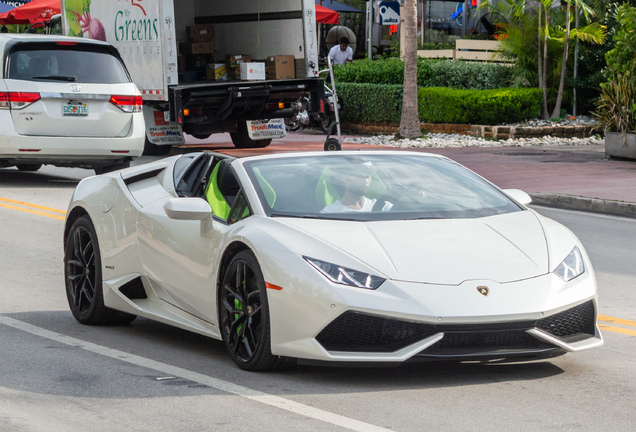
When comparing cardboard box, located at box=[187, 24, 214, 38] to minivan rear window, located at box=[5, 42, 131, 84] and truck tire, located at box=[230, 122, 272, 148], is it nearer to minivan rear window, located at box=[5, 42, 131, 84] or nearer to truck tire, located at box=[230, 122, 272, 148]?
truck tire, located at box=[230, 122, 272, 148]

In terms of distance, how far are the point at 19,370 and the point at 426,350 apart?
226 cm

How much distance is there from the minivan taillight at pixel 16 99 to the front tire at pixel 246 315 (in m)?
9.31

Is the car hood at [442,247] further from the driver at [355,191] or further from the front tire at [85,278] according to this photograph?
the front tire at [85,278]

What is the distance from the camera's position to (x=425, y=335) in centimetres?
530

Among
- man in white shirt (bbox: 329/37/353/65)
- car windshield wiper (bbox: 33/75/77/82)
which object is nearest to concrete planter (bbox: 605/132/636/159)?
car windshield wiper (bbox: 33/75/77/82)

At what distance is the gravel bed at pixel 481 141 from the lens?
22.7 m

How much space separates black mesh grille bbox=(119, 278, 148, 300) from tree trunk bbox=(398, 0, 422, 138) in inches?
669

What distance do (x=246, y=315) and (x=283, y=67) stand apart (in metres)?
16.1

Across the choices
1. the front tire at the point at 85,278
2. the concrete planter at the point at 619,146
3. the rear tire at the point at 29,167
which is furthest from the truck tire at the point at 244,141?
the front tire at the point at 85,278

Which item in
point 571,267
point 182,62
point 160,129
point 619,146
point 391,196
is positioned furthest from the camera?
A: point 182,62

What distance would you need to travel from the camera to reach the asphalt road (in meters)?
4.96

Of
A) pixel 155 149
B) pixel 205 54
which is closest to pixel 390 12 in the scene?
pixel 205 54

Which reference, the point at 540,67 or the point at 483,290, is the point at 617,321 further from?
the point at 540,67

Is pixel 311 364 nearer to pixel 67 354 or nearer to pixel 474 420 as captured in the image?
pixel 474 420
